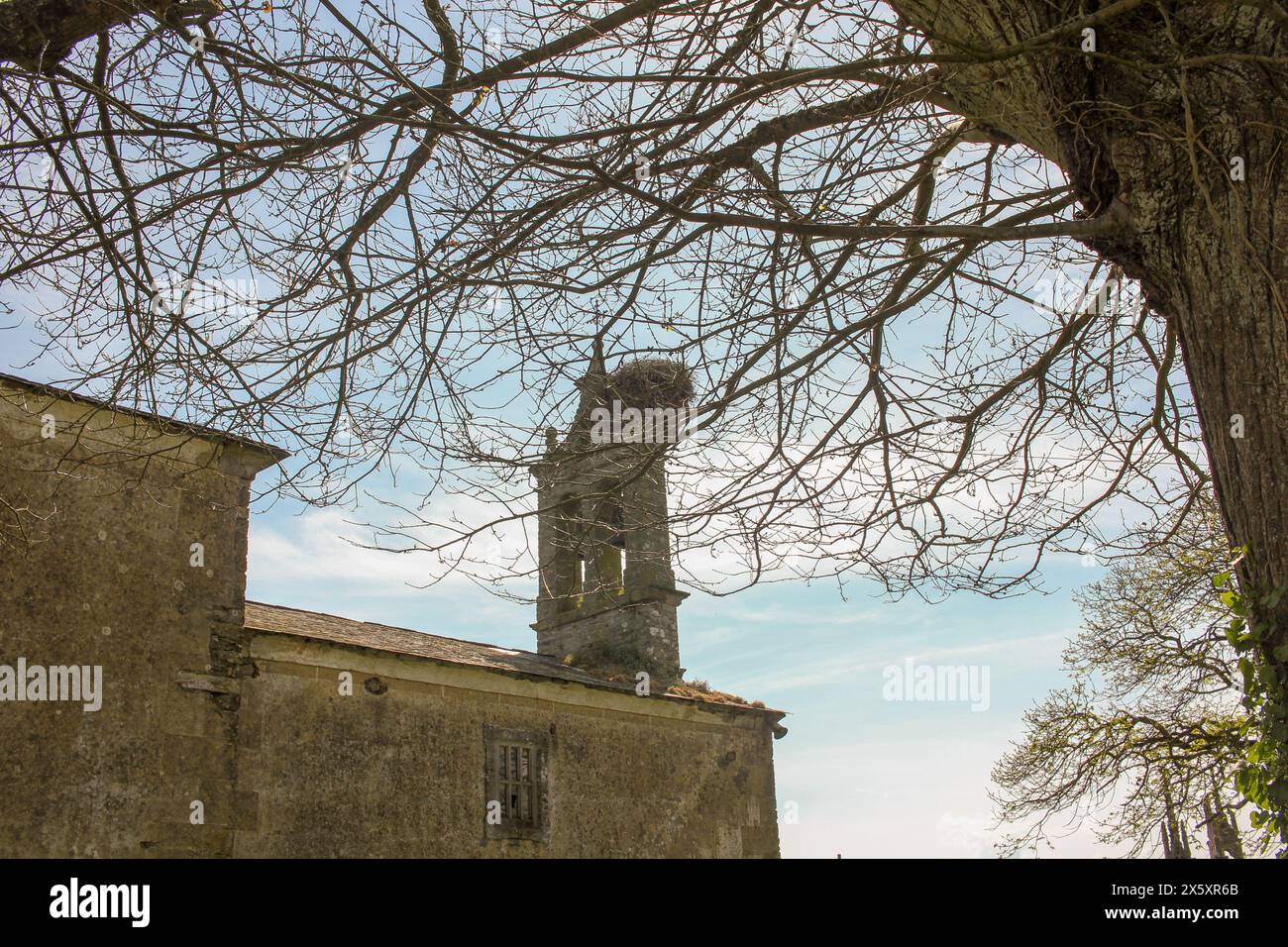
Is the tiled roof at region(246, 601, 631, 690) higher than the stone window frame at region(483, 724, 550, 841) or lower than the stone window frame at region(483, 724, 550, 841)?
higher

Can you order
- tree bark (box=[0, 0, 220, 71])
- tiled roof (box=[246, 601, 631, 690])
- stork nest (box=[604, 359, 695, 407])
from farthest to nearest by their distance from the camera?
→ tiled roof (box=[246, 601, 631, 690]) < stork nest (box=[604, 359, 695, 407]) < tree bark (box=[0, 0, 220, 71])

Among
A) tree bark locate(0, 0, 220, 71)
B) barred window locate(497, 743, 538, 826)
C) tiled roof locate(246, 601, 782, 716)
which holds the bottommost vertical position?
barred window locate(497, 743, 538, 826)

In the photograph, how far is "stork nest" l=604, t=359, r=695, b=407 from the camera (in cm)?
561

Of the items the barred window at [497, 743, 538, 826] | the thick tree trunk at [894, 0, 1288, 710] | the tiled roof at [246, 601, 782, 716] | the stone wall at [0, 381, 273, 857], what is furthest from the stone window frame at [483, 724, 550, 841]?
the thick tree trunk at [894, 0, 1288, 710]

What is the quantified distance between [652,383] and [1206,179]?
2945 mm

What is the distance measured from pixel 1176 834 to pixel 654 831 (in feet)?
20.3

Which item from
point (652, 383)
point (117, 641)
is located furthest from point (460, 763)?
point (652, 383)

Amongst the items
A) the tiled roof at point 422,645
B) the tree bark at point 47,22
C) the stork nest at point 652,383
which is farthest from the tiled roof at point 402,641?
the tree bark at point 47,22

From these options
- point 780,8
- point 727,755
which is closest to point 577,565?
point 727,755

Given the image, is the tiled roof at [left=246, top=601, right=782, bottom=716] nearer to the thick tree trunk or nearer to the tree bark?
the tree bark

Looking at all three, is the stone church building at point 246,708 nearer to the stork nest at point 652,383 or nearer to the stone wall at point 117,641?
the stone wall at point 117,641

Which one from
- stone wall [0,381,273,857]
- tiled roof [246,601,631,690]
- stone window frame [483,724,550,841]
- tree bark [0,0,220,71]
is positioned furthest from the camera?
stone window frame [483,724,550,841]

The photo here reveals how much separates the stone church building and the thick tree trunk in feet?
8.30
